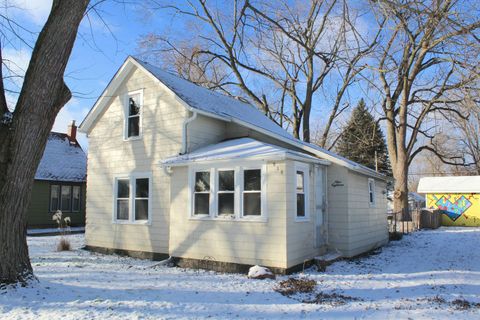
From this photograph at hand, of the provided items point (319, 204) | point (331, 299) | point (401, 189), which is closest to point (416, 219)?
point (401, 189)

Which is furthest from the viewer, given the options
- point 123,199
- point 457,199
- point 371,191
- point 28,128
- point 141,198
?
point 457,199

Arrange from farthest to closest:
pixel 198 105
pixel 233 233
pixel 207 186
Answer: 1. pixel 198 105
2. pixel 207 186
3. pixel 233 233

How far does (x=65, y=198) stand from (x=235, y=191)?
1760 cm

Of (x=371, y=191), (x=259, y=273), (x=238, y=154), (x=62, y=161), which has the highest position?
(x=62, y=161)

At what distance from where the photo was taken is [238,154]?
34.5 feet

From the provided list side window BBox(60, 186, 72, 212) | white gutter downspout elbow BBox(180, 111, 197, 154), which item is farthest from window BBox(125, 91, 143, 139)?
side window BBox(60, 186, 72, 212)

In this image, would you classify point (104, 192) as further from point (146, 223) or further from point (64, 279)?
point (64, 279)

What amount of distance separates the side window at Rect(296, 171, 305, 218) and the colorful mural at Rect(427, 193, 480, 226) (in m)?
22.9

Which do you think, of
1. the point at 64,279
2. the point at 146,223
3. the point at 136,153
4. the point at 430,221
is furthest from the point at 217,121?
the point at 430,221

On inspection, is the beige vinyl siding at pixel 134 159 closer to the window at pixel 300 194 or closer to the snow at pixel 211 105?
the snow at pixel 211 105

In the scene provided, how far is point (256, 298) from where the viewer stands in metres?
7.60

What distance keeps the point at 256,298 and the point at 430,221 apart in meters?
22.0

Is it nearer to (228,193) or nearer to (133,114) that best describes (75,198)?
(133,114)

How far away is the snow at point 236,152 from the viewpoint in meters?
10.1
